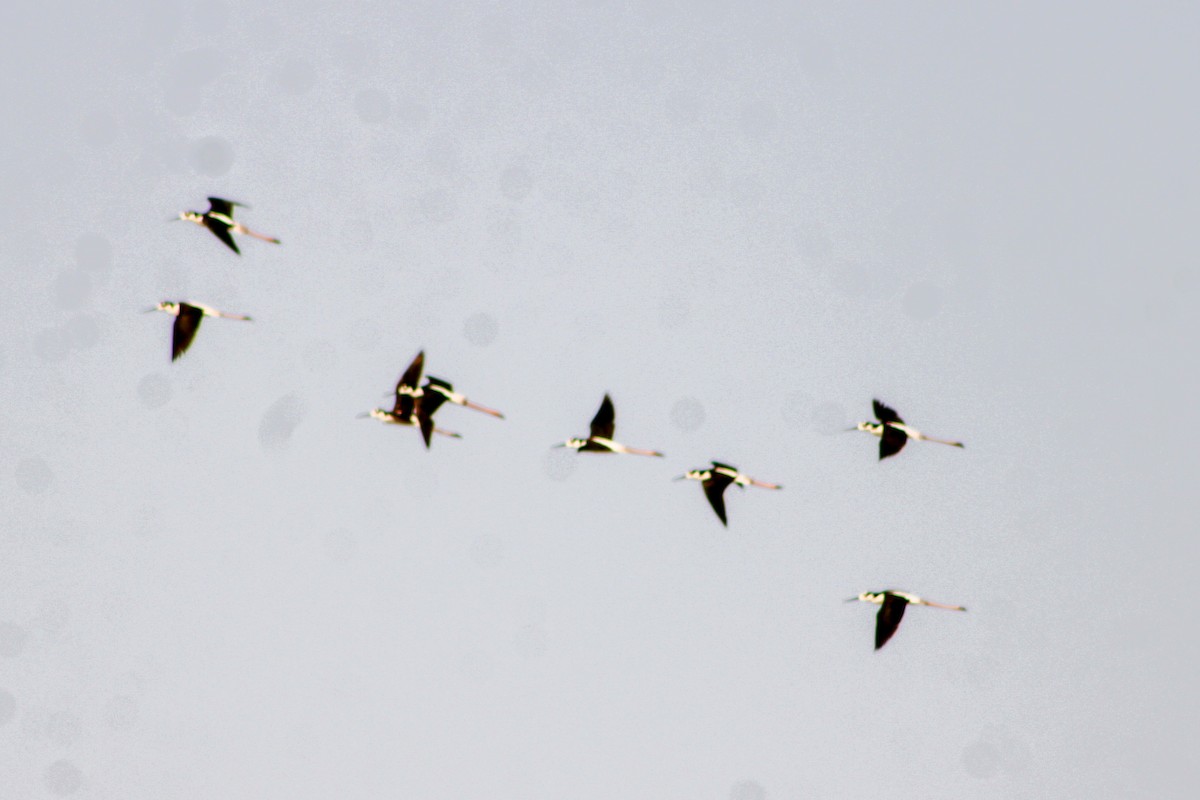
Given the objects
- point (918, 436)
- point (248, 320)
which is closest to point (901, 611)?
point (918, 436)

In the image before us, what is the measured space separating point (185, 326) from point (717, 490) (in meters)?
10.2

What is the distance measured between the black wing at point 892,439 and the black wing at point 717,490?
2.96m

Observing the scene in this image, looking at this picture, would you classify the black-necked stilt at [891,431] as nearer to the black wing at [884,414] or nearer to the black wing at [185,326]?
the black wing at [884,414]

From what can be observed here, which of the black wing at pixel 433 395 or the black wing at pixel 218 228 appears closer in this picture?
the black wing at pixel 433 395

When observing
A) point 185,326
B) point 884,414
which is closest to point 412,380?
point 185,326

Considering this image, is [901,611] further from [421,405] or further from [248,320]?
[248,320]

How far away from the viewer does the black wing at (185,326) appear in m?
→ 38.7

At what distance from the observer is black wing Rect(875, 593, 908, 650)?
39625mm

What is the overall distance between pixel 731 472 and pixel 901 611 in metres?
4.36

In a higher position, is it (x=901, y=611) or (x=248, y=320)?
(x=248, y=320)

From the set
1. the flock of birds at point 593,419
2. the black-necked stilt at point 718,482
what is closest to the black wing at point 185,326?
the flock of birds at point 593,419

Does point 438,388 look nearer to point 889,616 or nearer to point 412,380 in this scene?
point 412,380

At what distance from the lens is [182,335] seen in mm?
38688

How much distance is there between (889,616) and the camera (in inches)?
1570
